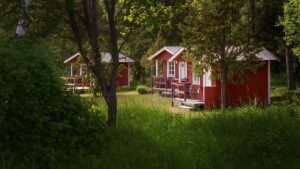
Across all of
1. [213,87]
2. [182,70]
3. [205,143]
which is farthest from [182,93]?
[205,143]

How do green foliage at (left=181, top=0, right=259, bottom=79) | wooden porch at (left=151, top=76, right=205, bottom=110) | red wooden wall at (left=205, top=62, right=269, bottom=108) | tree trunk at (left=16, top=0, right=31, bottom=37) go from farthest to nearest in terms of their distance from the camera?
wooden porch at (left=151, top=76, right=205, bottom=110) < red wooden wall at (left=205, top=62, right=269, bottom=108) < green foliage at (left=181, top=0, right=259, bottom=79) < tree trunk at (left=16, top=0, right=31, bottom=37)

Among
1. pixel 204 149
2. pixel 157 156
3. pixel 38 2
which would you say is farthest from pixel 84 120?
pixel 38 2

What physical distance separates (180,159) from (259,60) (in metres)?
19.2

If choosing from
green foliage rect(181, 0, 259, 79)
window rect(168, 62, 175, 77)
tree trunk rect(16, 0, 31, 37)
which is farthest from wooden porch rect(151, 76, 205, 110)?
tree trunk rect(16, 0, 31, 37)

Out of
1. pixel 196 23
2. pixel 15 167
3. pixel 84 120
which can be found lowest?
pixel 15 167

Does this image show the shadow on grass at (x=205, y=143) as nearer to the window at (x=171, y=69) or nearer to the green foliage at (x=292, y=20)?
the green foliage at (x=292, y=20)

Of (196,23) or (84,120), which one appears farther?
(196,23)

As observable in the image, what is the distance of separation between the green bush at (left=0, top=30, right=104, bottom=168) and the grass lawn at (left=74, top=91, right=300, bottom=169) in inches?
14.2

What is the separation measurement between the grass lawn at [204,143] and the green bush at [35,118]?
362 mm

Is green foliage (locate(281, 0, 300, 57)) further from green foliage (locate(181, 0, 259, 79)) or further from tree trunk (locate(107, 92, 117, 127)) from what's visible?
tree trunk (locate(107, 92, 117, 127))

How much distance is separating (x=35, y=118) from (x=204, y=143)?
2737 millimetres

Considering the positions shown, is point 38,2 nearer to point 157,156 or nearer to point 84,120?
point 84,120

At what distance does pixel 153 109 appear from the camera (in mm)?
10422

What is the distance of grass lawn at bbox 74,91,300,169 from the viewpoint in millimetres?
6898
